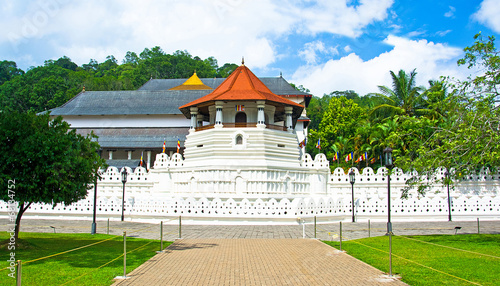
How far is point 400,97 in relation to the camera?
136 feet

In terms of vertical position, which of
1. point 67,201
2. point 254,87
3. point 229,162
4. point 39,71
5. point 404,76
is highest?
point 39,71

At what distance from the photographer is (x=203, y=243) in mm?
14320

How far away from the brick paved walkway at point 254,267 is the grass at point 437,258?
609 millimetres

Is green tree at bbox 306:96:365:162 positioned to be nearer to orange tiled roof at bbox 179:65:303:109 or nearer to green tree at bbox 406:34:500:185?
orange tiled roof at bbox 179:65:303:109

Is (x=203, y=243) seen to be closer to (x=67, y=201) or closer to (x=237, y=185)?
(x=67, y=201)

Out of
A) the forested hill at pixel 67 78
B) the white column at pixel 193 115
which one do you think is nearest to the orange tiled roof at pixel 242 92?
the white column at pixel 193 115

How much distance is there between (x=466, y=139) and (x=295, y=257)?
7.78 meters

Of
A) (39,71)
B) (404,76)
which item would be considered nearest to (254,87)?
(404,76)

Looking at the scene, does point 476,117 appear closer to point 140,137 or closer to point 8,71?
point 140,137

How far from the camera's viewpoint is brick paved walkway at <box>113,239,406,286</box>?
336 inches

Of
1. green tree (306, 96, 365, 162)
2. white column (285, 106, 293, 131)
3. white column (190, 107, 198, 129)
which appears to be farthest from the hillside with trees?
white column (190, 107, 198, 129)

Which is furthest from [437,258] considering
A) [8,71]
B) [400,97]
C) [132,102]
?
[8,71]

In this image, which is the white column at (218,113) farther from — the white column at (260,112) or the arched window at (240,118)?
the white column at (260,112)

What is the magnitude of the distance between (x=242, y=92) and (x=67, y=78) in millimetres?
64278
